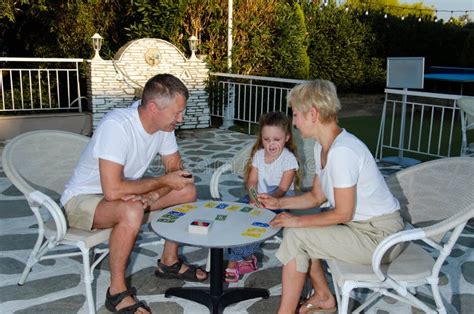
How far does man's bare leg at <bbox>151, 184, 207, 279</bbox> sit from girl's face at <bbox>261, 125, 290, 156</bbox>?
54cm

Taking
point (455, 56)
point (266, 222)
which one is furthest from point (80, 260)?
point (455, 56)

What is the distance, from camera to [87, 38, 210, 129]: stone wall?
7.64 meters

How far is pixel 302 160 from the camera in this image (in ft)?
11.2

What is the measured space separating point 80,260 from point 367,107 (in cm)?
987

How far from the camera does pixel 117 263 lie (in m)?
2.49

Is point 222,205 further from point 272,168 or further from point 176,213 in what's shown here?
point 272,168

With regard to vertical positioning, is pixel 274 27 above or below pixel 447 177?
above

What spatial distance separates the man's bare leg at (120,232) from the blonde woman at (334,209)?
0.73 meters

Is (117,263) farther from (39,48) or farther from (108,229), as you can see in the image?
(39,48)

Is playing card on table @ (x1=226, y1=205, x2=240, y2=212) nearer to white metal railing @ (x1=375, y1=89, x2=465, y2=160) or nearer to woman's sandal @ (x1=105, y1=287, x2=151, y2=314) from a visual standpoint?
woman's sandal @ (x1=105, y1=287, x2=151, y2=314)

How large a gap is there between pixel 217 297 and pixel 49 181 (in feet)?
4.39

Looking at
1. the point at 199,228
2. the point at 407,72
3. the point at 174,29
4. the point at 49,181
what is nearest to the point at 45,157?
the point at 49,181

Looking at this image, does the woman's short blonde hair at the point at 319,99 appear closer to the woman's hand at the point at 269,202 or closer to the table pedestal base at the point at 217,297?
the woman's hand at the point at 269,202

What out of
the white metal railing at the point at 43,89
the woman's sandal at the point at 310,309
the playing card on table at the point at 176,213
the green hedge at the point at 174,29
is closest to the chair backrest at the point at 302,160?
the playing card on table at the point at 176,213
